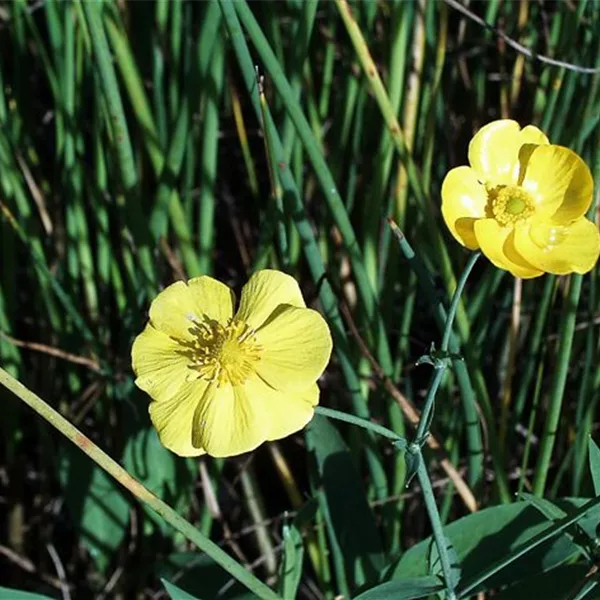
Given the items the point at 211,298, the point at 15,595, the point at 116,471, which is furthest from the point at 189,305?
the point at 15,595

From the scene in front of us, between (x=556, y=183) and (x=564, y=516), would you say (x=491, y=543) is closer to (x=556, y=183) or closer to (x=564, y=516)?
(x=564, y=516)

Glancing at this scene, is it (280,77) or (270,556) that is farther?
(270,556)

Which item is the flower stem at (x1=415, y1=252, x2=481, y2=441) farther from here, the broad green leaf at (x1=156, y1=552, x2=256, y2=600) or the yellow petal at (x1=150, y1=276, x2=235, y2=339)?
the broad green leaf at (x1=156, y1=552, x2=256, y2=600)

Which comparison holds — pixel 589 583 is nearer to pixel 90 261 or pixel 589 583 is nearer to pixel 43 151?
pixel 90 261

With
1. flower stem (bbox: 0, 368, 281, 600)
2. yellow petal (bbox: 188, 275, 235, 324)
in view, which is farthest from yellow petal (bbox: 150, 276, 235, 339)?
flower stem (bbox: 0, 368, 281, 600)

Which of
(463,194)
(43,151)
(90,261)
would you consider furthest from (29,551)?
(463,194)

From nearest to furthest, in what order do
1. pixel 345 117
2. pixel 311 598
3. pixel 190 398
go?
pixel 190 398 < pixel 345 117 < pixel 311 598
